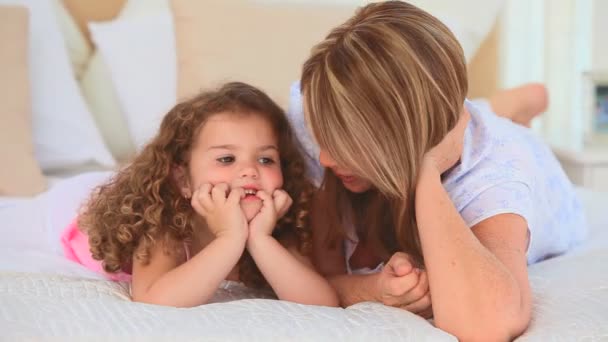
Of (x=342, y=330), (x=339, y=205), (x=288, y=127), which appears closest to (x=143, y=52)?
(x=288, y=127)

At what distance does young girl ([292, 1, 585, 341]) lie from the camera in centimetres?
95

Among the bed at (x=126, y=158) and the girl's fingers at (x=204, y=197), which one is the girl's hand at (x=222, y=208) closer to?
the girl's fingers at (x=204, y=197)

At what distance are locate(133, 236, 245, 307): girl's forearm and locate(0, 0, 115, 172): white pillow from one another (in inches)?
40.7

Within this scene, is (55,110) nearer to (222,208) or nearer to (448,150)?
(222,208)

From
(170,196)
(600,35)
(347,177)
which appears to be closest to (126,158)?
(170,196)

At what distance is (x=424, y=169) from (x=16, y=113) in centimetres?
122

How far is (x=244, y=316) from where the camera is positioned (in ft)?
2.93

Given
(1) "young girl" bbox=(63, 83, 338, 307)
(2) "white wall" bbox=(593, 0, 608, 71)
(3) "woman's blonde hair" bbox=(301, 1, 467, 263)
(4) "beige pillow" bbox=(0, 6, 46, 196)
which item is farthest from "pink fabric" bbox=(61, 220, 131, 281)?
(2) "white wall" bbox=(593, 0, 608, 71)

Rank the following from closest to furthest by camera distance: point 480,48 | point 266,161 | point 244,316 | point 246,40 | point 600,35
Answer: point 244,316, point 266,161, point 246,40, point 480,48, point 600,35

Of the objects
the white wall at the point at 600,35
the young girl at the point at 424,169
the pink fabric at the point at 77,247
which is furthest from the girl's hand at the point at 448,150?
the white wall at the point at 600,35

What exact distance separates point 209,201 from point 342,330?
36cm

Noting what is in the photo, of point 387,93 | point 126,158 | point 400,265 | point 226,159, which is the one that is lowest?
point 126,158

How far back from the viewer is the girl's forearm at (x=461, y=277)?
92 cm

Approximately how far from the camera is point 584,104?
8.71 ft
